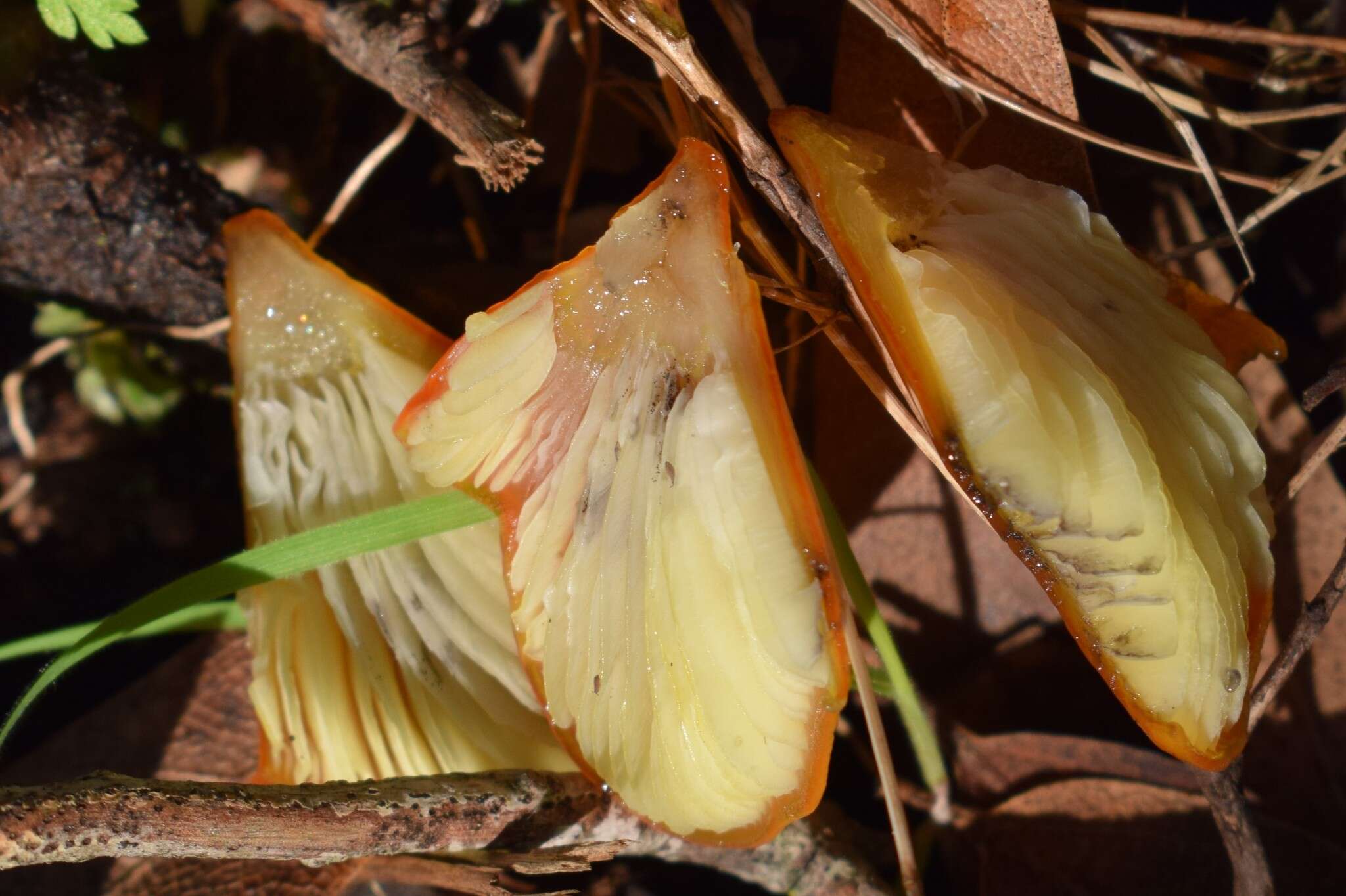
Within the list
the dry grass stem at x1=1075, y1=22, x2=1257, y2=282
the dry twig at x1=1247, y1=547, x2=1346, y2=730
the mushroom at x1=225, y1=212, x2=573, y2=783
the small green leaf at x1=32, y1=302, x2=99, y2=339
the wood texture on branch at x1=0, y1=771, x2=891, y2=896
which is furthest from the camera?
the small green leaf at x1=32, y1=302, x2=99, y2=339

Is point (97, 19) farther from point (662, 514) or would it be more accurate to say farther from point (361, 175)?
point (662, 514)

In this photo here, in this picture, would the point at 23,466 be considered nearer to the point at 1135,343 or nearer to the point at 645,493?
the point at 645,493

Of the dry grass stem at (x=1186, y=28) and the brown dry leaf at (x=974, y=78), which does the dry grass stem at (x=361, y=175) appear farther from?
the dry grass stem at (x=1186, y=28)

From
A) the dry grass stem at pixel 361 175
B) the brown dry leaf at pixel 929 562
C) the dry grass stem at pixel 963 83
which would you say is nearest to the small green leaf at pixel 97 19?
the dry grass stem at pixel 361 175

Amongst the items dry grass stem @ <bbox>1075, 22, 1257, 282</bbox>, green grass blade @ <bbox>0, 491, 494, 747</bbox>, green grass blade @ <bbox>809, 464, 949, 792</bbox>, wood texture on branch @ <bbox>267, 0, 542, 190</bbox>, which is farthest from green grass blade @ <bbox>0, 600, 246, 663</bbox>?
dry grass stem @ <bbox>1075, 22, 1257, 282</bbox>

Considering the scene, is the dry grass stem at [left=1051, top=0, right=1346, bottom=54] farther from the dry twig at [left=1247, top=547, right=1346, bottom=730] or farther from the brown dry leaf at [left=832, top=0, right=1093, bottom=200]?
the dry twig at [left=1247, top=547, right=1346, bottom=730]
